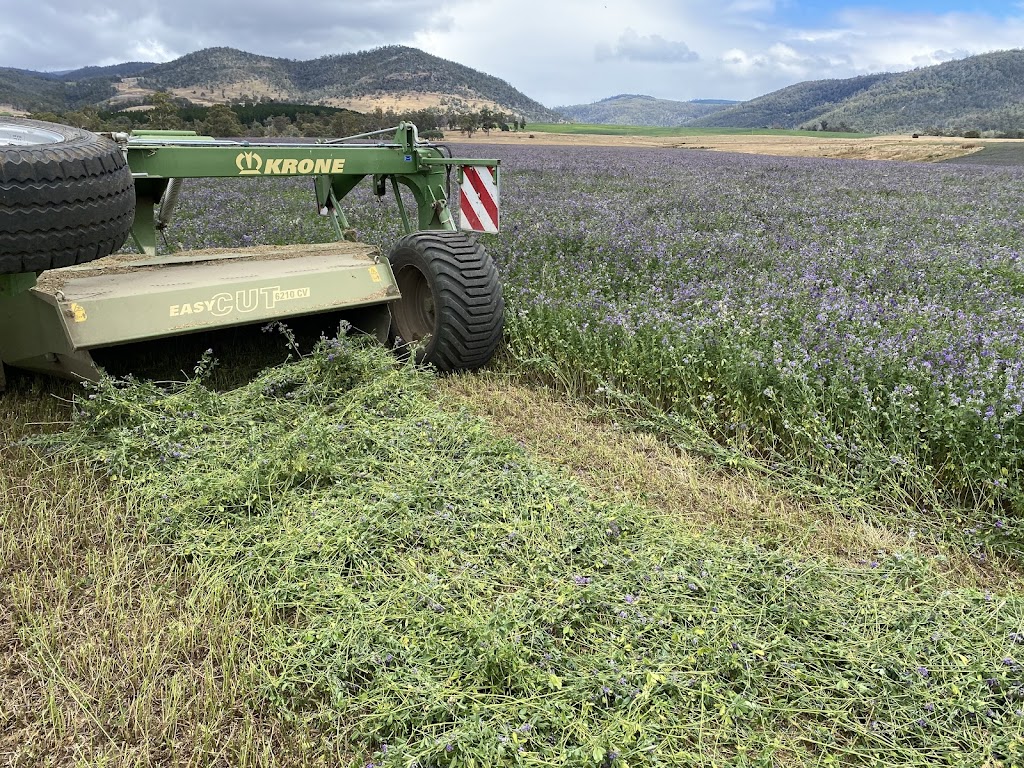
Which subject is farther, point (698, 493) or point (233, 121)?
point (233, 121)

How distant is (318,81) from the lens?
13600cm

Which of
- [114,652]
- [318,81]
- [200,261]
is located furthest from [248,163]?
[318,81]

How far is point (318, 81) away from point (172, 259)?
489ft

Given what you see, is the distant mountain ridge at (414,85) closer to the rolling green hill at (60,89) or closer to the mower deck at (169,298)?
the rolling green hill at (60,89)

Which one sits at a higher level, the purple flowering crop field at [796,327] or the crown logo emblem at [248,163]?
the crown logo emblem at [248,163]

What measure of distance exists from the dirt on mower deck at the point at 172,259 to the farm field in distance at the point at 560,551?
703mm

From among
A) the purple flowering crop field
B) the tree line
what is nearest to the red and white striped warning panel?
the purple flowering crop field

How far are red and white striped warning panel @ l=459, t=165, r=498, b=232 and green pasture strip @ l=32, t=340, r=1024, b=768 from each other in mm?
2324

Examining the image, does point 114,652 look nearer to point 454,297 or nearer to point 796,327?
point 454,297

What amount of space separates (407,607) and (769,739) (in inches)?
42.8

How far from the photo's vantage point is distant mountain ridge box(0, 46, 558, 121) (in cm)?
10594

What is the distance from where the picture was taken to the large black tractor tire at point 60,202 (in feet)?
8.90

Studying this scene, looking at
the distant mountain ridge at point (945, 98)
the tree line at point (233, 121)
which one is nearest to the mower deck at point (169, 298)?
the tree line at point (233, 121)

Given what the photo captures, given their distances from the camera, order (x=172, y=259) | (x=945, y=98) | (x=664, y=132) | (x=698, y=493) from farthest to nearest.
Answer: (x=945, y=98) → (x=664, y=132) → (x=172, y=259) → (x=698, y=493)
